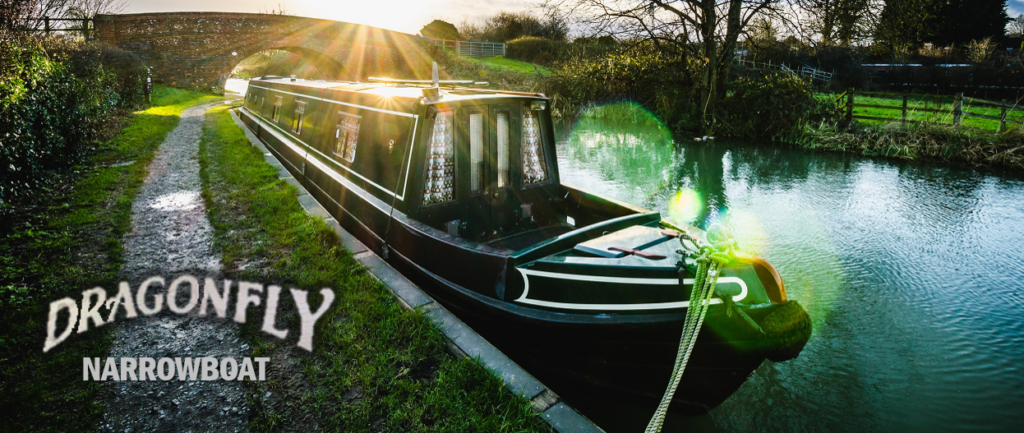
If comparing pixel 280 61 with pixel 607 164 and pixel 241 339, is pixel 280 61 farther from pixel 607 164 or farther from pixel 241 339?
pixel 241 339

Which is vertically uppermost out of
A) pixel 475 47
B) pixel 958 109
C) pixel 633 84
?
pixel 475 47

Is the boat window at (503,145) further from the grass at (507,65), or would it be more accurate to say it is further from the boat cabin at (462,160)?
the grass at (507,65)

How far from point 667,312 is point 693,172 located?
8433mm

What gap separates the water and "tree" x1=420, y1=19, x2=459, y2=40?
137 ft

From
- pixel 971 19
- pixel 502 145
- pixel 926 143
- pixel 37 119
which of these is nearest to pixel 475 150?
pixel 502 145

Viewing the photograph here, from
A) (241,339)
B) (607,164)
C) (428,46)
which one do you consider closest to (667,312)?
(241,339)

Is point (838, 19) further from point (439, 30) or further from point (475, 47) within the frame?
point (439, 30)

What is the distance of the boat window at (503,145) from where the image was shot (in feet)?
13.7

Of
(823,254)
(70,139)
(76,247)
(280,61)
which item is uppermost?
(280,61)

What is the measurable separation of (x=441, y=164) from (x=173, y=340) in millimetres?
2138

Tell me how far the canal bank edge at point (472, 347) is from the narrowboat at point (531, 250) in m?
0.22

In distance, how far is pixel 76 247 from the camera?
4.43 metres

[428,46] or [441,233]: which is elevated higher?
[428,46]

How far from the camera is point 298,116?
7.04 metres
